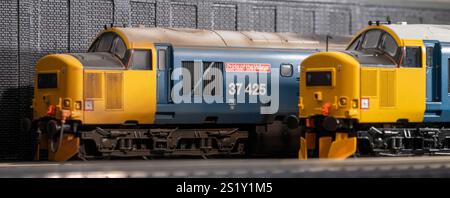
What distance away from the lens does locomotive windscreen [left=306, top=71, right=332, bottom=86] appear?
2055 cm

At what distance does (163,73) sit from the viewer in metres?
21.7

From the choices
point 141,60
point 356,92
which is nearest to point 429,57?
point 356,92

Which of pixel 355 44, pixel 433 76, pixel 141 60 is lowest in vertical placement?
pixel 433 76

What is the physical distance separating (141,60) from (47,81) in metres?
2.06

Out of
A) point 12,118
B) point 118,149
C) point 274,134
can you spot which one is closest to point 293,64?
point 274,134

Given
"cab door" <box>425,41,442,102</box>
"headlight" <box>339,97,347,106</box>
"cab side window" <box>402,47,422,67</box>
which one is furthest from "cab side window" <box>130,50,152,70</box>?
"cab door" <box>425,41,442,102</box>

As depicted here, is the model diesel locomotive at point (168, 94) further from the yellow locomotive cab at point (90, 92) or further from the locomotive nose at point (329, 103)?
the locomotive nose at point (329, 103)

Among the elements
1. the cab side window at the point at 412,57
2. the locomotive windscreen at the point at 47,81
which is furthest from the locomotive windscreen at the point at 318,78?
the locomotive windscreen at the point at 47,81

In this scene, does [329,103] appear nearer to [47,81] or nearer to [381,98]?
[381,98]

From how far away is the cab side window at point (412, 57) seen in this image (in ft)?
Result: 68.1

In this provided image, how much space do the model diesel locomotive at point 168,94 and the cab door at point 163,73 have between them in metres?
0.02

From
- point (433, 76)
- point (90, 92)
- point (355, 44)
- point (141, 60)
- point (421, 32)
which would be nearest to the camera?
point (90, 92)

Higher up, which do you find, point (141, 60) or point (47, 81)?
point (141, 60)

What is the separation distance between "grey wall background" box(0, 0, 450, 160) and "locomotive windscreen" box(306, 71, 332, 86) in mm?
6221
